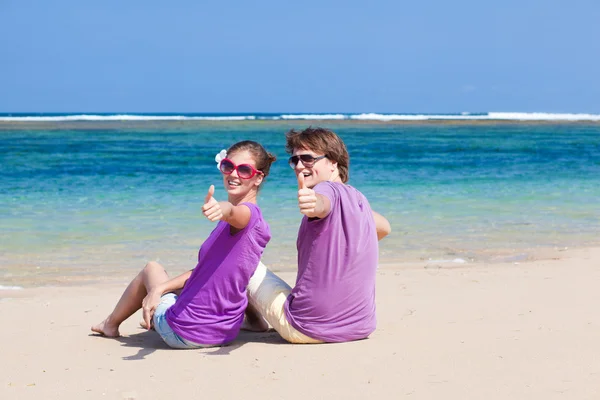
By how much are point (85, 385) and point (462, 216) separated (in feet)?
Result: 25.6

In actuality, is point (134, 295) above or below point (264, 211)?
above

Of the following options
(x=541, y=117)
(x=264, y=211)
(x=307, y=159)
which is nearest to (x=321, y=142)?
(x=307, y=159)

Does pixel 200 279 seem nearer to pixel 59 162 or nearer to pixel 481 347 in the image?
pixel 481 347

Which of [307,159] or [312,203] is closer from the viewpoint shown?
[312,203]

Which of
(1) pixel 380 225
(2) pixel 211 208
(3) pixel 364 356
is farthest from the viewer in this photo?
(1) pixel 380 225

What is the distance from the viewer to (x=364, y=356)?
360 centimetres

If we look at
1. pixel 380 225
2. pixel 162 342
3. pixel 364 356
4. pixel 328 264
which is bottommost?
pixel 162 342

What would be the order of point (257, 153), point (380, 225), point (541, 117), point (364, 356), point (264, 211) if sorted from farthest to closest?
point (541, 117), point (264, 211), point (380, 225), point (257, 153), point (364, 356)

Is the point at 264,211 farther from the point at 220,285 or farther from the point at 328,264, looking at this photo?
the point at 328,264

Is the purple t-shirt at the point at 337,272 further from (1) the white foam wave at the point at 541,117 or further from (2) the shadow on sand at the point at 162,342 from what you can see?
(1) the white foam wave at the point at 541,117

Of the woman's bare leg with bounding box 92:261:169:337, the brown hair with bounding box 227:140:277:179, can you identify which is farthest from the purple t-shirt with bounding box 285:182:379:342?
the woman's bare leg with bounding box 92:261:169:337

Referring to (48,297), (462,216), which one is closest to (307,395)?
(48,297)

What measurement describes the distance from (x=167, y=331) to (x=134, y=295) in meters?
0.40

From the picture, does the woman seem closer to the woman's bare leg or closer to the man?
the woman's bare leg
